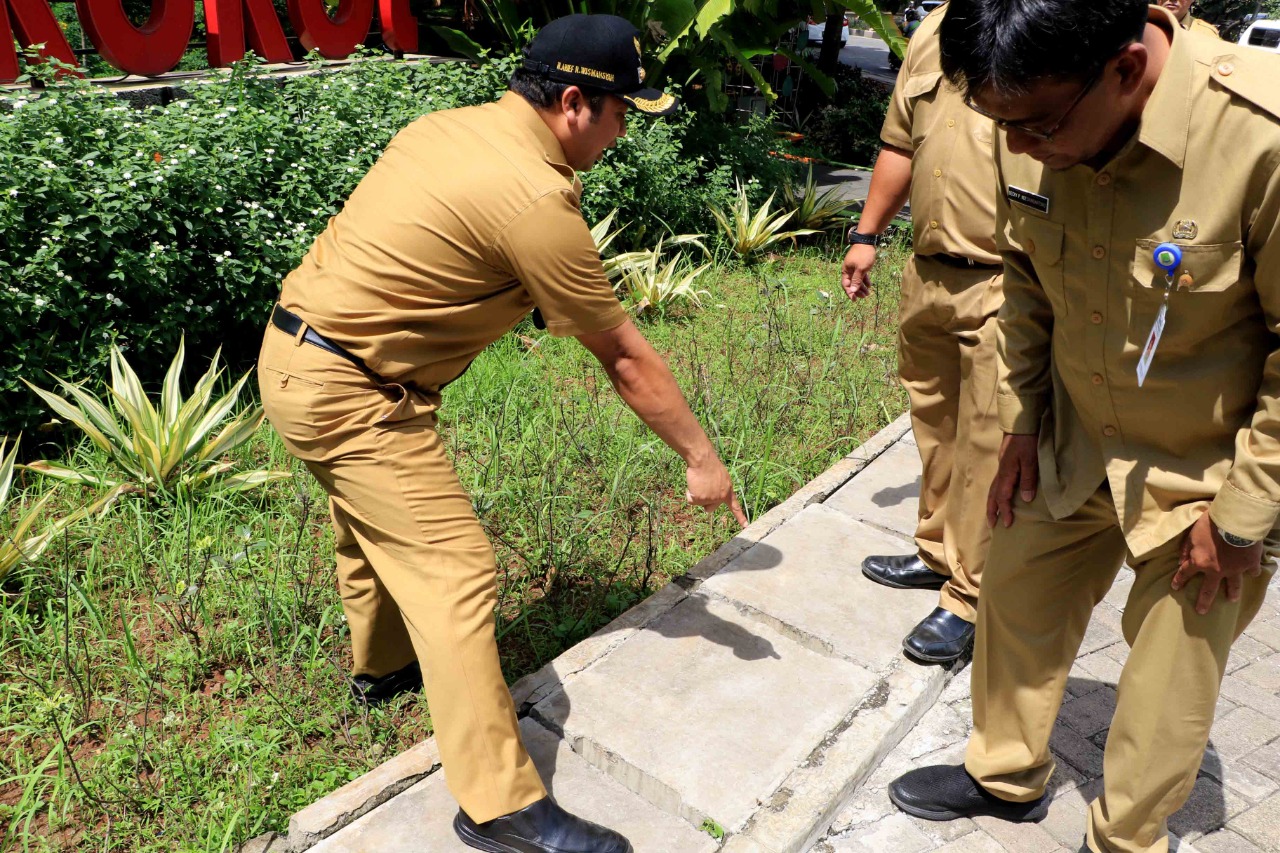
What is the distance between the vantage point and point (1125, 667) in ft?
7.18

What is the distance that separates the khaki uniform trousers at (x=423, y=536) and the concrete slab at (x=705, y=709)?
1.32 ft

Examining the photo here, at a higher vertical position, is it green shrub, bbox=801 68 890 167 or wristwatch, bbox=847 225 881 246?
wristwatch, bbox=847 225 881 246

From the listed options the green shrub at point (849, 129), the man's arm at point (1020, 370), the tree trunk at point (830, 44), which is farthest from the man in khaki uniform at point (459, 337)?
the tree trunk at point (830, 44)

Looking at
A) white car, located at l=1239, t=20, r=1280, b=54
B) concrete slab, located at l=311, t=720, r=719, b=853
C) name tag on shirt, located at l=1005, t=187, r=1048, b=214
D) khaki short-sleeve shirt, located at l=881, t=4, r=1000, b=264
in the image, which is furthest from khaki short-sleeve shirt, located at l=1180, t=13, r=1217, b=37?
white car, located at l=1239, t=20, r=1280, b=54

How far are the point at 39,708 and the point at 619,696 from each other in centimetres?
160

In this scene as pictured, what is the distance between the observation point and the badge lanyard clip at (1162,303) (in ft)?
6.03

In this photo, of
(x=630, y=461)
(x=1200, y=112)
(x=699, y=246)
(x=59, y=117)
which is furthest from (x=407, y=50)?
(x=1200, y=112)

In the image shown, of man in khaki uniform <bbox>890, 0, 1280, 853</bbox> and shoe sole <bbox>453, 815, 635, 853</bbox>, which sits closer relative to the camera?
man in khaki uniform <bbox>890, 0, 1280, 853</bbox>

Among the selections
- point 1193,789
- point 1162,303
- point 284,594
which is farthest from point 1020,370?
point 284,594

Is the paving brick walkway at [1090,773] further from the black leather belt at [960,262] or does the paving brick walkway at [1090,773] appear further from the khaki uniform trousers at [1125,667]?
the black leather belt at [960,262]

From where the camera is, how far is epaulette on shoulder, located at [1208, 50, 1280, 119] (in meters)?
1.72

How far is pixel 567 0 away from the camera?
838 cm

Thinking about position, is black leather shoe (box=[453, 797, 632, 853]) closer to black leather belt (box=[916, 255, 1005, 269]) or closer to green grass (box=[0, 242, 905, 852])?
green grass (box=[0, 242, 905, 852])

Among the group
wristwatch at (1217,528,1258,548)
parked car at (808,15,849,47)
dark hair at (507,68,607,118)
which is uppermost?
dark hair at (507,68,607,118)
